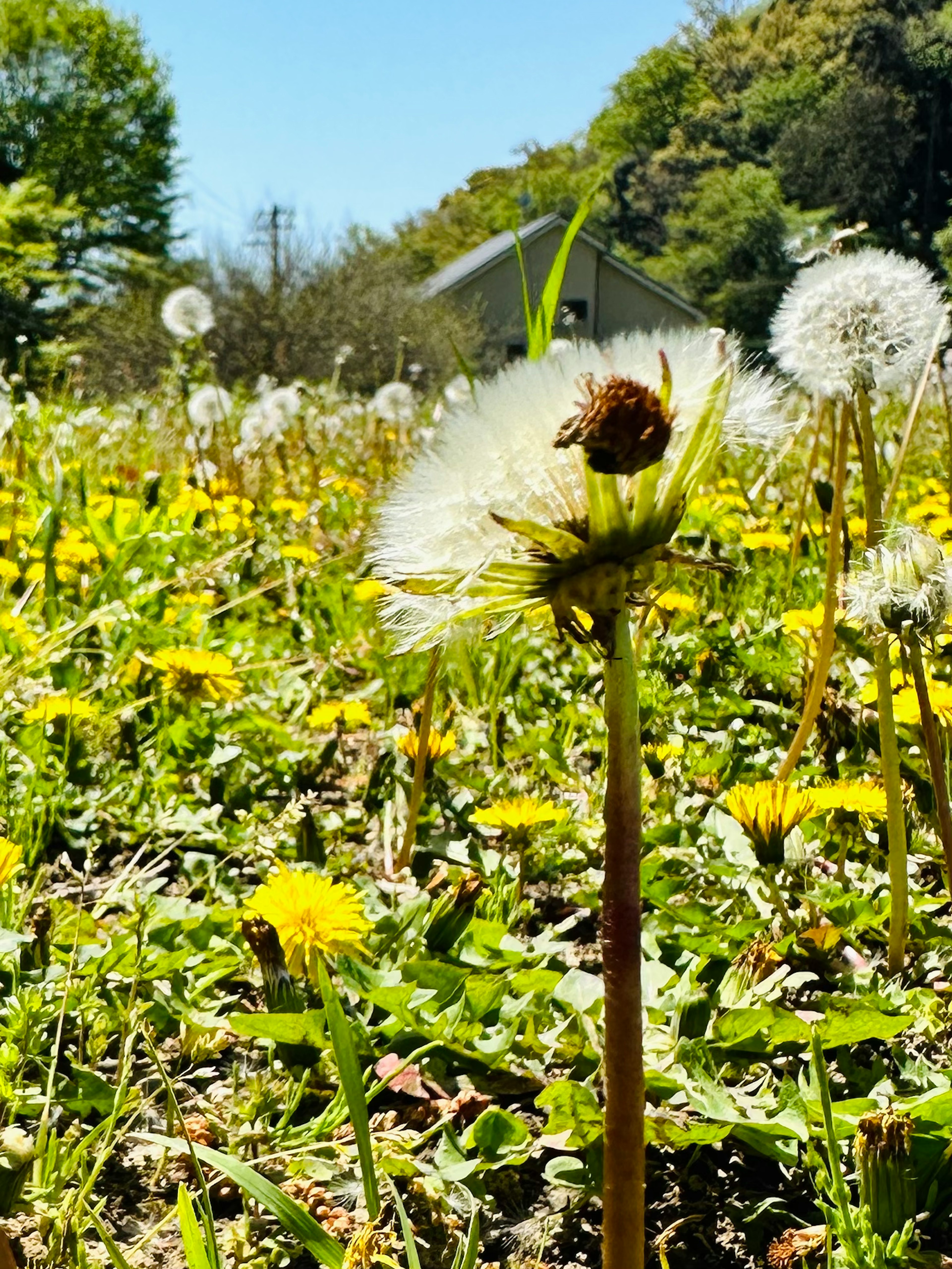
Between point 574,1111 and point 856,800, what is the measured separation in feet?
2.30

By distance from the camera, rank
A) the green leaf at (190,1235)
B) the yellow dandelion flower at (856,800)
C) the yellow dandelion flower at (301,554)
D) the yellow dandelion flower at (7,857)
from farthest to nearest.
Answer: the yellow dandelion flower at (301,554) → the yellow dandelion flower at (856,800) → the yellow dandelion flower at (7,857) → the green leaf at (190,1235)

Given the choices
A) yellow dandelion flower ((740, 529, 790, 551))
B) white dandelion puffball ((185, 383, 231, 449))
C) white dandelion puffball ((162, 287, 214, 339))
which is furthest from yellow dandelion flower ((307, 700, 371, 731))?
white dandelion puffball ((162, 287, 214, 339))

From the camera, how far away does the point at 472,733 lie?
2.38 metres

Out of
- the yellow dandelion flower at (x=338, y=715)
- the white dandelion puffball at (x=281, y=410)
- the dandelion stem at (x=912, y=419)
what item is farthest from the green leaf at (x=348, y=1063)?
the white dandelion puffball at (x=281, y=410)

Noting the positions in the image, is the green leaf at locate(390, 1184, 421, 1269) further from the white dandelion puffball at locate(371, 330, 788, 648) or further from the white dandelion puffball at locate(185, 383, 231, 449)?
the white dandelion puffball at locate(185, 383, 231, 449)

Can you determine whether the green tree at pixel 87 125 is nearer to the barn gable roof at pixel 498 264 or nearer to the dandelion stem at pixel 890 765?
the barn gable roof at pixel 498 264

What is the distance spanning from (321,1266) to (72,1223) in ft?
0.71

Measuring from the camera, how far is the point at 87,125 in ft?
143

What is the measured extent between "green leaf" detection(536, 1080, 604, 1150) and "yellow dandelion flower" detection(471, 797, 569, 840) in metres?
0.57

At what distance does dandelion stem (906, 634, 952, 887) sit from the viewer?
3.72 ft

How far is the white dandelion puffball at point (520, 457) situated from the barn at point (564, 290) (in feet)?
68.6

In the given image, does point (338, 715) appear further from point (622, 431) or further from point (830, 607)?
point (622, 431)

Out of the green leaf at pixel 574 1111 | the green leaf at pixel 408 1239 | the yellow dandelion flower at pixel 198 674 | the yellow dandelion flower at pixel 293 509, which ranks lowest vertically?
the green leaf at pixel 574 1111

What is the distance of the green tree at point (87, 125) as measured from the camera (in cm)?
4303
